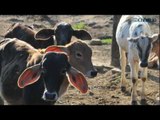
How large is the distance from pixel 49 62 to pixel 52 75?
151 mm

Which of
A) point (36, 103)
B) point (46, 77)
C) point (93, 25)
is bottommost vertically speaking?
point (93, 25)

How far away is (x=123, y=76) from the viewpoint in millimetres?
8812

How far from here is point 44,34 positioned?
25.1 ft

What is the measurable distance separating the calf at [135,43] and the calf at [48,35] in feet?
2.62

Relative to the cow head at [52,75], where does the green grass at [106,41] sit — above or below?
below

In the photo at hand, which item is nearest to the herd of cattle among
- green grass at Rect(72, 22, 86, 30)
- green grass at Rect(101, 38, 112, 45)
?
green grass at Rect(101, 38, 112, 45)

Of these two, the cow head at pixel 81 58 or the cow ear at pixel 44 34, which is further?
the cow ear at pixel 44 34

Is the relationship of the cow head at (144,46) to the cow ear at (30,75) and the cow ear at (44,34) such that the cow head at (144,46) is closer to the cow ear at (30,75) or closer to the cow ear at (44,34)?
the cow ear at (44,34)

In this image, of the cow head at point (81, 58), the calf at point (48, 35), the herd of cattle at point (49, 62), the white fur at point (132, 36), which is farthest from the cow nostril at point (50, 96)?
the white fur at point (132, 36)

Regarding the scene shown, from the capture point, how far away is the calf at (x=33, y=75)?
5.02m

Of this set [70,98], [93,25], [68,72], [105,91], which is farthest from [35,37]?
[93,25]

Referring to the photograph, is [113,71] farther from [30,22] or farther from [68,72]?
[30,22]

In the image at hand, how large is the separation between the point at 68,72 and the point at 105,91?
3.68 metres

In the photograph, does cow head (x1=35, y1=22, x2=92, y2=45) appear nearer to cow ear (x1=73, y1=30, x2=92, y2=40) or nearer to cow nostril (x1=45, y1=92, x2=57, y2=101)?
cow ear (x1=73, y1=30, x2=92, y2=40)
